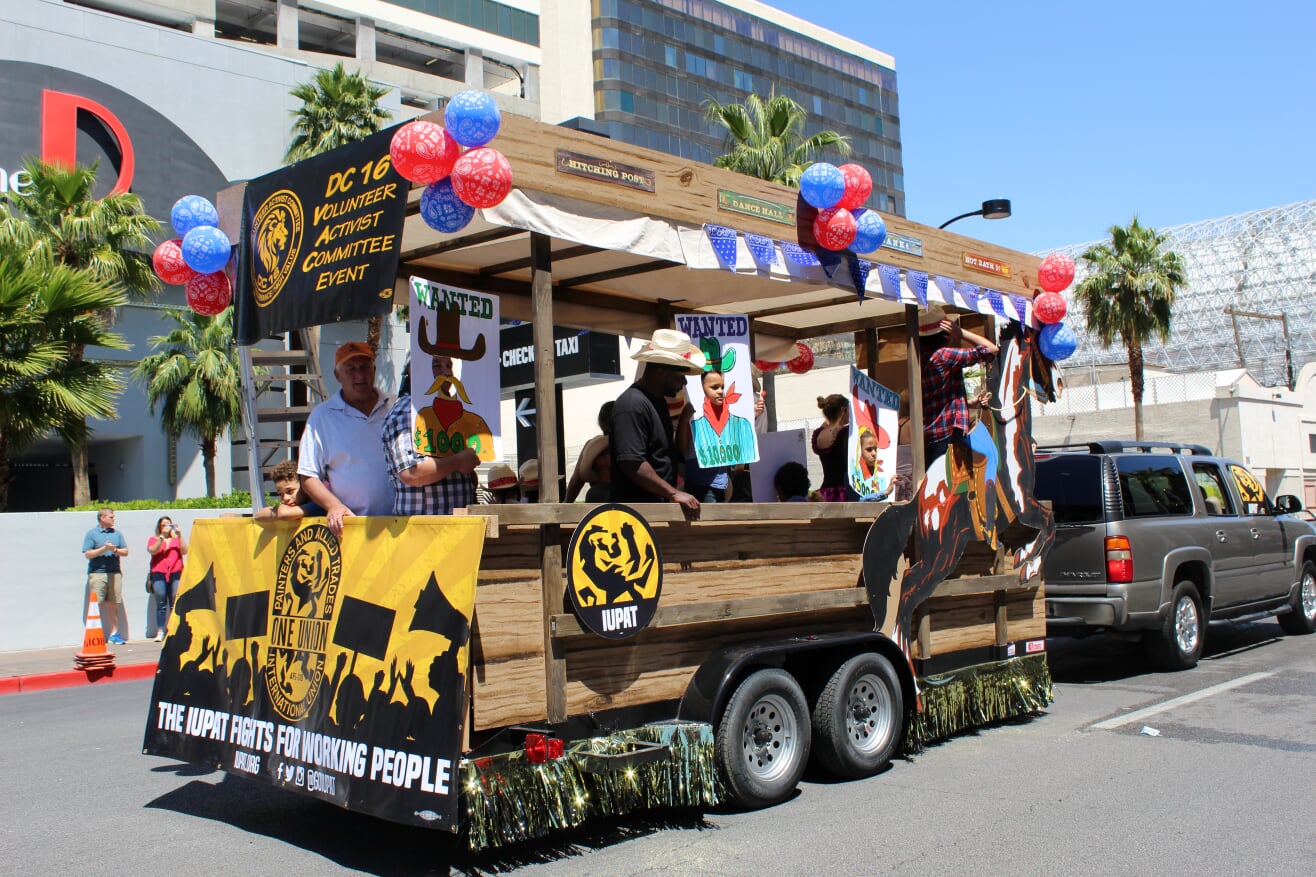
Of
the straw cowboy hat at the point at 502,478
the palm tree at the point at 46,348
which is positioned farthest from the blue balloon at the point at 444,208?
the palm tree at the point at 46,348

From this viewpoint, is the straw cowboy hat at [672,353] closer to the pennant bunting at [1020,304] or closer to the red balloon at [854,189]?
the red balloon at [854,189]

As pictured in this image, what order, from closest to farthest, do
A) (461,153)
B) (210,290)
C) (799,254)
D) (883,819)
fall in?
1. (461,153)
2. (883,819)
3. (210,290)
4. (799,254)

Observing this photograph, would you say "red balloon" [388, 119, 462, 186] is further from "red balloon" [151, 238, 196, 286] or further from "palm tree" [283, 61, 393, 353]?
"palm tree" [283, 61, 393, 353]

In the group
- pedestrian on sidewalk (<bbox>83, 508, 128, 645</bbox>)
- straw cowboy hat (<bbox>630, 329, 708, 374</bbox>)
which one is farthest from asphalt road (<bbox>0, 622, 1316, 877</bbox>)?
pedestrian on sidewalk (<bbox>83, 508, 128, 645</bbox>)

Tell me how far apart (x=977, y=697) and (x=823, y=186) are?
136 inches

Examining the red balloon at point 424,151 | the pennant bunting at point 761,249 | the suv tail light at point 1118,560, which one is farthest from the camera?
the suv tail light at point 1118,560

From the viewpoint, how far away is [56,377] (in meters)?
13.8

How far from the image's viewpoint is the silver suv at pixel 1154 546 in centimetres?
934

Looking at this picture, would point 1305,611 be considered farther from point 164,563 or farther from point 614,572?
point 164,563

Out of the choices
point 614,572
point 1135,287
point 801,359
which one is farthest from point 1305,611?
point 1135,287

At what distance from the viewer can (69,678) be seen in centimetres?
1212

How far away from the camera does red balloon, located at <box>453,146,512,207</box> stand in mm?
4512

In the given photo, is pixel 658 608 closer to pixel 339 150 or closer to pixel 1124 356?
pixel 339 150

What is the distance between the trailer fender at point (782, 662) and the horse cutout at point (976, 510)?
285 mm
